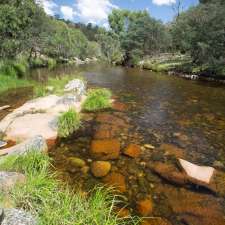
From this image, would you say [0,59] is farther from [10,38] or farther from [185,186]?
[185,186]

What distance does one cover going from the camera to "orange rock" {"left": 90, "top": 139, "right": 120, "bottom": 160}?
778 cm

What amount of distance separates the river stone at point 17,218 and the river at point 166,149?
2.20m

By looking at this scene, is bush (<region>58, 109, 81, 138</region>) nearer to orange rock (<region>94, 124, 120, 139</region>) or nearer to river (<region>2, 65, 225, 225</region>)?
river (<region>2, 65, 225, 225</region>)

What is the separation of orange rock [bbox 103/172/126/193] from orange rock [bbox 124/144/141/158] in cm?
134

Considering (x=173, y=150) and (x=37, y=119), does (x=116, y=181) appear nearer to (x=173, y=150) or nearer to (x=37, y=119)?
(x=173, y=150)

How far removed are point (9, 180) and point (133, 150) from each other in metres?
4.30

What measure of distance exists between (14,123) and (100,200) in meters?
5.96

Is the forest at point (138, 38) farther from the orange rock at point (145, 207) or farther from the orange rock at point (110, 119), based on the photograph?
the orange rock at point (145, 207)

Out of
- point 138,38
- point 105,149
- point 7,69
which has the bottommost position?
point 105,149

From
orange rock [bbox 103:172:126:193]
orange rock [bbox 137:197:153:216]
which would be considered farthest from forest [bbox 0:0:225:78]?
orange rock [bbox 137:197:153:216]

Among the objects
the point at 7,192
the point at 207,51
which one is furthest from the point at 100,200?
the point at 207,51

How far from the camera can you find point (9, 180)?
4.82m

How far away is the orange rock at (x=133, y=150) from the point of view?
7.99 metres

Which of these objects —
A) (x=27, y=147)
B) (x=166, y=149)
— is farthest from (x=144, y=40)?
(x=27, y=147)
